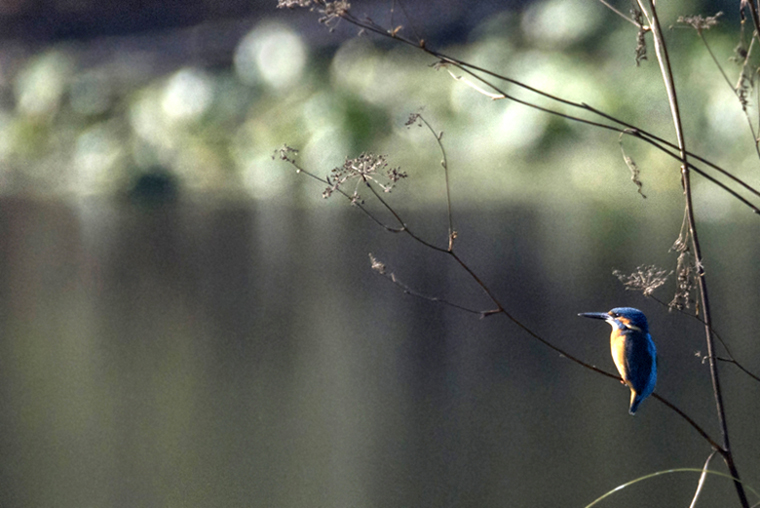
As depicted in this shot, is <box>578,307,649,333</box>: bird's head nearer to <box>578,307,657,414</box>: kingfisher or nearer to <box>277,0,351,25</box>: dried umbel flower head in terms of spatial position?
<box>578,307,657,414</box>: kingfisher

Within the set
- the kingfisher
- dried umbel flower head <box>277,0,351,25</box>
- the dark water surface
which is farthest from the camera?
the dark water surface

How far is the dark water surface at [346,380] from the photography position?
1.85 metres

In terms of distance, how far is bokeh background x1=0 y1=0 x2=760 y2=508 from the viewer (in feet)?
6.39

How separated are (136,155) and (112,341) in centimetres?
414

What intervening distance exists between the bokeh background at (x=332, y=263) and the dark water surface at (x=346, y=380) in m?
0.01

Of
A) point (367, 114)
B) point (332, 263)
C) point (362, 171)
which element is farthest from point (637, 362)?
point (367, 114)

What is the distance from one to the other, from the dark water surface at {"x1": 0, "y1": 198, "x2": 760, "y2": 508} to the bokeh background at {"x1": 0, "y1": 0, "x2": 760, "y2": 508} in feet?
0.03

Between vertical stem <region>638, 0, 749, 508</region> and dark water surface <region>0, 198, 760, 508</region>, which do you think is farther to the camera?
dark water surface <region>0, 198, 760, 508</region>

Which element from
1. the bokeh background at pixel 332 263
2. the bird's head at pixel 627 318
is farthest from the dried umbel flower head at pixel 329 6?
the bird's head at pixel 627 318

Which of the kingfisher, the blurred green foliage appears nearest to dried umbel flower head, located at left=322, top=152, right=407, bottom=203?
the kingfisher

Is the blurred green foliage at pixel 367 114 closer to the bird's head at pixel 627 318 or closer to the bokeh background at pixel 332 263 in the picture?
the bokeh background at pixel 332 263

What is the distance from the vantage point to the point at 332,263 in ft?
13.1

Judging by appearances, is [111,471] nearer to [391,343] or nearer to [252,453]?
[252,453]

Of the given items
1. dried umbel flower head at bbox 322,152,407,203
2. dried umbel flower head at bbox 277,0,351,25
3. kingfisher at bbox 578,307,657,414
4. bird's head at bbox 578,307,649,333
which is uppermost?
dried umbel flower head at bbox 277,0,351,25
